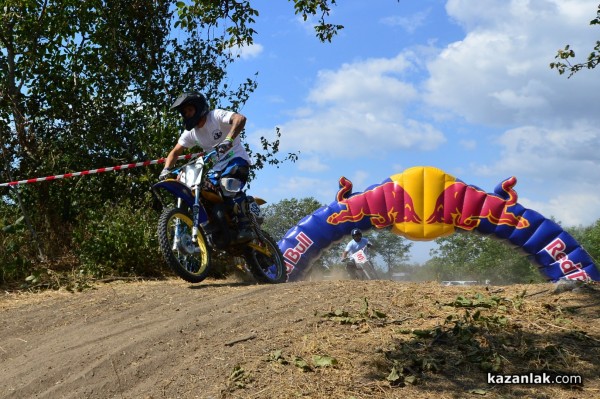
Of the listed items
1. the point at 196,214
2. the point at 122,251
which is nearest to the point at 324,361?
the point at 196,214

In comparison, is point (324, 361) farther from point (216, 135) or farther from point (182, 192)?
point (216, 135)

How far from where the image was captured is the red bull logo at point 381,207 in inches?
538

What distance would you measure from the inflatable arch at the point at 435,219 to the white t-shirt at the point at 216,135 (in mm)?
6614

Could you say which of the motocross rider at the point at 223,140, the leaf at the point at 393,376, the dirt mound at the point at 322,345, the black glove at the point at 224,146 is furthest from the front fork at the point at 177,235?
the leaf at the point at 393,376

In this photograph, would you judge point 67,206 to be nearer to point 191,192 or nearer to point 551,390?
point 191,192

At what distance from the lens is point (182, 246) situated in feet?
22.1

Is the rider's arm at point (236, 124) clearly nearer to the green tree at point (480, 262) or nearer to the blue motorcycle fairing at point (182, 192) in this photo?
the blue motorcycle fairing at point (182, 192)

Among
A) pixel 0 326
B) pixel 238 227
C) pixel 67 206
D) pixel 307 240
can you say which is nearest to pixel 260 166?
pixel 307 240

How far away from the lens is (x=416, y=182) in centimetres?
1357

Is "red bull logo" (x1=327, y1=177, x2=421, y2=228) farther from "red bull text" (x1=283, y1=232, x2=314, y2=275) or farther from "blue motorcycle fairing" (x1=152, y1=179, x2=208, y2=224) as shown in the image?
"blue motorcycle fairing" (x1=152, y1=179, x2=208, y2=224)

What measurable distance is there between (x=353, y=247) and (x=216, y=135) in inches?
279

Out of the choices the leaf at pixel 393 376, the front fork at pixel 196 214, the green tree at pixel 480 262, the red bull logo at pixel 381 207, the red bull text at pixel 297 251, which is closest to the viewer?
the leaf at pixel 393 376

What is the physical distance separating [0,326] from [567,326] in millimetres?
4970

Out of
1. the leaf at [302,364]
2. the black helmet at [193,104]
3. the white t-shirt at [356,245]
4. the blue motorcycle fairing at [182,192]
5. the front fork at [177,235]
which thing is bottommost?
the leaf at [302,364]
